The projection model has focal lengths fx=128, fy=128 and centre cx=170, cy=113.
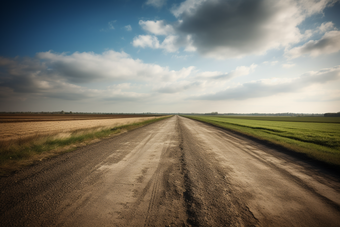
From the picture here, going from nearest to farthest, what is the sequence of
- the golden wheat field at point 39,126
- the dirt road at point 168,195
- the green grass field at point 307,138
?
the dirt road at point 168,195 → the green grass field at point 307,138 → the golden wheat field at point 39,126

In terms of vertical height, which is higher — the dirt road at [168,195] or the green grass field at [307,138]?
the dirt road at [168,195]

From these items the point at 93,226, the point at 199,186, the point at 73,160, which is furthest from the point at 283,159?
the point at 73,160

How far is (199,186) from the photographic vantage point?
12.6 ft

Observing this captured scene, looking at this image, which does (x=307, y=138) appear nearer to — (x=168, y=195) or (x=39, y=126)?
(x=168, y=195)

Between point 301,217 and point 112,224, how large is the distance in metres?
3.83

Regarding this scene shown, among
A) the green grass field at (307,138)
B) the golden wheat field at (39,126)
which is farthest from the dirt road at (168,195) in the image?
the golden wheat field at (39,126)

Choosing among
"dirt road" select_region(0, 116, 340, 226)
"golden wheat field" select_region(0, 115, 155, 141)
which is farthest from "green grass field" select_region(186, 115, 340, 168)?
"golden wheat field" select_region(0, 115, 155, 141)

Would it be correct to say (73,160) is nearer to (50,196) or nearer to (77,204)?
(50,196)

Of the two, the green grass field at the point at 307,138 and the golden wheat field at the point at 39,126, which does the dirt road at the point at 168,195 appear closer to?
the green grass field at the point at 307,138

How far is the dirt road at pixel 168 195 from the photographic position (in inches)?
101

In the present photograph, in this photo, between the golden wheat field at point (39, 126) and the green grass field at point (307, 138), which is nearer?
the green grass field at point (307, 138)

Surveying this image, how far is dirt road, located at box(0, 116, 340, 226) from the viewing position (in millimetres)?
2559

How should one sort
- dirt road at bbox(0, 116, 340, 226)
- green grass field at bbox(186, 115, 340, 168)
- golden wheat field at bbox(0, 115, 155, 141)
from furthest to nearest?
1. golden wheat field at bbox(0, 115, 155, 141)
2. green grass field at bbox(186, 115, 340, 168)
3. dirt road at bbox(0, 116, 340, 226)

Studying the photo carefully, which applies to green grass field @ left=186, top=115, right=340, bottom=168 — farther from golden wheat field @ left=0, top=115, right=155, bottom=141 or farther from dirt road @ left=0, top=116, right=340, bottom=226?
golden wheat field @ left=0, top=115, right=155, bottom=141
